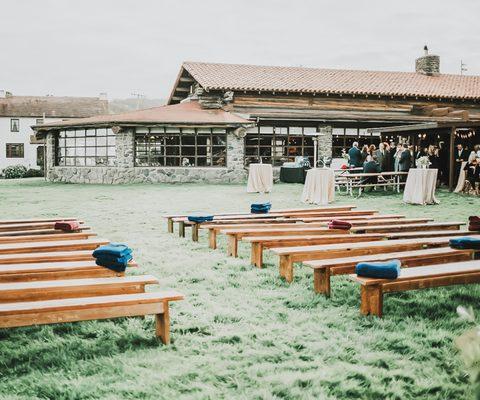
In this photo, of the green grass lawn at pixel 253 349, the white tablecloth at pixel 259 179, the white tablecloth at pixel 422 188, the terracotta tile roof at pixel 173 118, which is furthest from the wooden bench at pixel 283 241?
the terracotta tile roof at pixel 173 118

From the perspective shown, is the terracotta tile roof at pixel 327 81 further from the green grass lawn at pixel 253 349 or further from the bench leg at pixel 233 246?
the green grass lawn at pixel 253 349

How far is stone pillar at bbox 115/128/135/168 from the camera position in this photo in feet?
67.5

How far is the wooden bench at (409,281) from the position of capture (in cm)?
352

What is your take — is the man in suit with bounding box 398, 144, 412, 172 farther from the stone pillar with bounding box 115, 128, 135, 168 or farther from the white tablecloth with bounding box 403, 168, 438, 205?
the stone pillar with bounding box 115, 128, 135, 168

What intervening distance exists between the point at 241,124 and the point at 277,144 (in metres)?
2.72

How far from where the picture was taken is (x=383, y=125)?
23.2m

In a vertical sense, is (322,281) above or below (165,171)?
below

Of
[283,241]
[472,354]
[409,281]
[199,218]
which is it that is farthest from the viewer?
[199,218]

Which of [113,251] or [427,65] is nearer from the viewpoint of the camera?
[113,251]

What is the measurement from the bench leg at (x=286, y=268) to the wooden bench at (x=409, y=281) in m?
0.95

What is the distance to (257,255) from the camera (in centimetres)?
520

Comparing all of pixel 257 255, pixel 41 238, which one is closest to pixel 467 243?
pixel 257 255

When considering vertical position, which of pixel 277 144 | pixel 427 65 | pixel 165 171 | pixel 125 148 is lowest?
pixel 165 171

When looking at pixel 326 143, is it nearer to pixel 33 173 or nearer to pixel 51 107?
pixel 33 173
